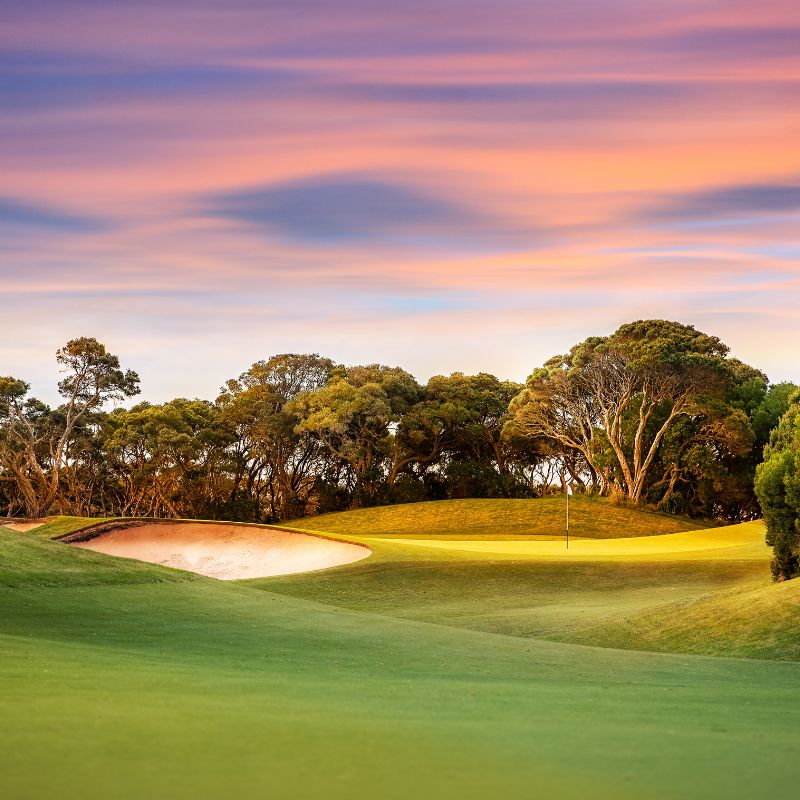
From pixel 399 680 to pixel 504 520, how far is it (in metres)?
38.6

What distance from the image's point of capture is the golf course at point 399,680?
4926 mm

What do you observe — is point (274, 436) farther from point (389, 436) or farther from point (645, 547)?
point (645, 547)

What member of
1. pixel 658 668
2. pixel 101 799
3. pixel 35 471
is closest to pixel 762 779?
pixel 101 799

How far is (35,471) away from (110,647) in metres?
50.4

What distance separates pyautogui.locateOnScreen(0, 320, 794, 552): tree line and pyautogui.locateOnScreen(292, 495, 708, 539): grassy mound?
12.0 feet

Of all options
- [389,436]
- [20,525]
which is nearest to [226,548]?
[20,525]

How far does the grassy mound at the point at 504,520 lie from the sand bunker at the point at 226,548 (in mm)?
10173

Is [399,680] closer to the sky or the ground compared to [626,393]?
closer to the ground

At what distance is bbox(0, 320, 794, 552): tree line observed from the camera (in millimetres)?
50844

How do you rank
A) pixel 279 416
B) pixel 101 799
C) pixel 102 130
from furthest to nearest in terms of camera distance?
pixel 279 416 < pixel 102 130 < pixel 101 799

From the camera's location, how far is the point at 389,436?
2215 inches

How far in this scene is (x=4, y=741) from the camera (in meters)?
5.11

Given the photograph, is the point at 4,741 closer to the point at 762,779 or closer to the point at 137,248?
the point at 762,779

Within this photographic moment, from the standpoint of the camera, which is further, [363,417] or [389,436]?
[389,436]
